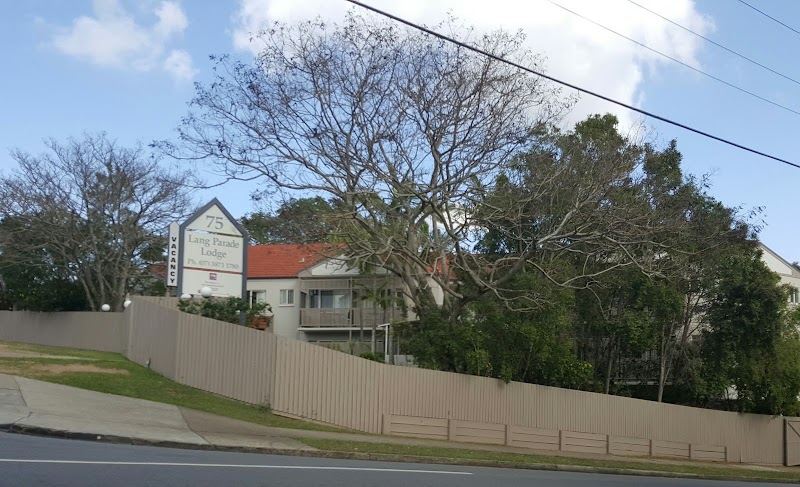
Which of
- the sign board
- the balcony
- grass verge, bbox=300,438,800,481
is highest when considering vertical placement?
the sign board

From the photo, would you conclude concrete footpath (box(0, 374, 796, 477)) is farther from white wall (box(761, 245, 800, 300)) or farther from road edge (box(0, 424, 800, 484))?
white wall (box(761, 245, 800, 300))

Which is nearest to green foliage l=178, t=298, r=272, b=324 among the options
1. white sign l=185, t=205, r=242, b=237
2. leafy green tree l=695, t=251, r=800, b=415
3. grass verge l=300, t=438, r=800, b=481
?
white sign l=185, t=205, r=242, b=237

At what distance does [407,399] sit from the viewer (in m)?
20.3

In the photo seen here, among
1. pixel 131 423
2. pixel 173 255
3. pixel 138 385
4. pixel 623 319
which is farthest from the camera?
pixel 623 319

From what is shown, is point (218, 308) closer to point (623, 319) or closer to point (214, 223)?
point (214, 223)

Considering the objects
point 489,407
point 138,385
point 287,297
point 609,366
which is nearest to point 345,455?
point 138,385

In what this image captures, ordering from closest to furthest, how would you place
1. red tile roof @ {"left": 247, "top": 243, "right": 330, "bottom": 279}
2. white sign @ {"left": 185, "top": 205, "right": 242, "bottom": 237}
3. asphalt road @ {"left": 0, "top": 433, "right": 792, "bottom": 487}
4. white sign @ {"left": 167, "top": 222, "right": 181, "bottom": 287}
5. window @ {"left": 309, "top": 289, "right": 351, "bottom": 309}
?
1. asphalt road @ {"left": 0, "top": 433, "right": 792, "bottom": 487}
2. white sign @ {"left": 185, "top": 205, "right": 242, "bottom": 237}
3. white sign @ {"left": 167, "top": 222, "right": 181, "bottom": 287}
4. window @ {"left": 309, "top": 289, "right": 351, "bottom": 309}
5. red tile roof @ {"left": 247, "top": 243, "right": 330, "bottom": 279}

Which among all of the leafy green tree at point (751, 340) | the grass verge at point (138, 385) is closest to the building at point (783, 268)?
the leafy green tree at point (751, 340)

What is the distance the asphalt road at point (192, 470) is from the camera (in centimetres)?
918

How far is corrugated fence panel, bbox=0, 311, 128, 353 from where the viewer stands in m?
32.7

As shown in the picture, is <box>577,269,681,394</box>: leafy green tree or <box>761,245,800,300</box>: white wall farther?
<box>761,245,800,300</box>: white wall

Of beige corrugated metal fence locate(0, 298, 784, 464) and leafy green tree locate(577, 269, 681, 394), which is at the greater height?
leafy green tree locate(577, 269, 681, 394)

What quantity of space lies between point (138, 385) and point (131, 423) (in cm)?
407

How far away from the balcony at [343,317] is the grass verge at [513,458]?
65.4 feet
